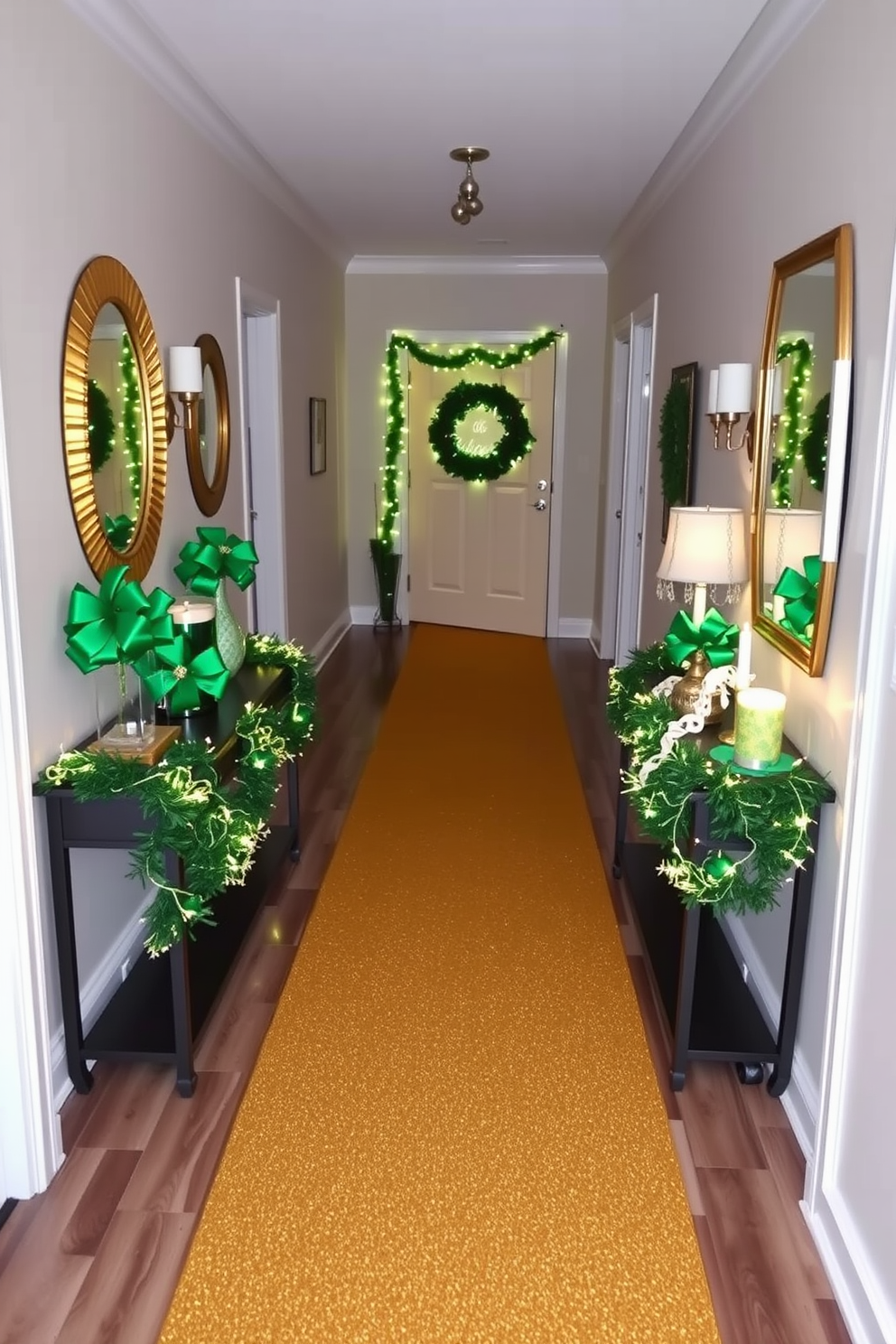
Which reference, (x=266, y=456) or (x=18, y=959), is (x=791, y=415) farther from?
(x=266, y=456)

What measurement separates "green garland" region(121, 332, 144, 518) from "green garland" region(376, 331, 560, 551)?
4591 millimetres

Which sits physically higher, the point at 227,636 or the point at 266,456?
the point at 266,456

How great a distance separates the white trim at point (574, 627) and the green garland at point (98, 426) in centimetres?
→ 505

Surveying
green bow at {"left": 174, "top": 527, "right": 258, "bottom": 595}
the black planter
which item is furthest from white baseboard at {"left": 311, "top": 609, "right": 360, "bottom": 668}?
green bow at {"left": 174, "top": 527, "right": 258, "bottom": 595}

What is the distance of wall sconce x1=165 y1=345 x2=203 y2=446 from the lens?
3.24 meters

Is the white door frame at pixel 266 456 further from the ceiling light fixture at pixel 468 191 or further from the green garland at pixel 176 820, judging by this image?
the green garland at pixel 176 820

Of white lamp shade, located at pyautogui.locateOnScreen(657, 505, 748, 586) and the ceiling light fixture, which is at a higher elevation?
the ceiling light fixture

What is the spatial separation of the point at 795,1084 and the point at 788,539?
4.32 feet

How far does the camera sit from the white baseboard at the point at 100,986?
245cm

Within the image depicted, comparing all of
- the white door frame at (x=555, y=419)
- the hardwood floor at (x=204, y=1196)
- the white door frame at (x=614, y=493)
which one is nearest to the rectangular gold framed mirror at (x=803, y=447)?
the hardwood floor at (x=204, y=1196)

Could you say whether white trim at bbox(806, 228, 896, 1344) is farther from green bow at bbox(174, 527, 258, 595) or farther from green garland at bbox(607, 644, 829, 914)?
green bow at bbox(174, 527, 258, 595)

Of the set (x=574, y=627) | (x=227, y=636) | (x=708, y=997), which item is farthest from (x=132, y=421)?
(x=574, y=627)

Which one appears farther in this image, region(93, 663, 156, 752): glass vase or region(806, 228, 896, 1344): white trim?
region(93, 663, 156, 752): glass vase

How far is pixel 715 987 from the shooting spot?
2.77 m
